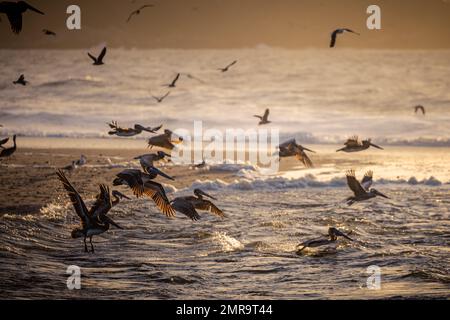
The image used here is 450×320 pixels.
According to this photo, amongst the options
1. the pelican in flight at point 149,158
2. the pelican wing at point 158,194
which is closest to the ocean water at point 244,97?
the pelican in flight at point 149,158

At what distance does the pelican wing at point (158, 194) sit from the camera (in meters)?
12.0

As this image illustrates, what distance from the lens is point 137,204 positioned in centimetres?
1591

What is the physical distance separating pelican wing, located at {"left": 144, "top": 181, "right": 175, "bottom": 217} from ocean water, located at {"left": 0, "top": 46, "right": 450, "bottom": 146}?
1888cm

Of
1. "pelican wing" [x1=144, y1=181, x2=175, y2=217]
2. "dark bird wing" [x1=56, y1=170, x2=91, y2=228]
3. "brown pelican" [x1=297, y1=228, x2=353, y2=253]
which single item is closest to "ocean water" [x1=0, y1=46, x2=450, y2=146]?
"brown pelican" [x1=297, y1=228, x2=353, y2=253]

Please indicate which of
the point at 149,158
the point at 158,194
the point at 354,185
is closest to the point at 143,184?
the point at 158,194

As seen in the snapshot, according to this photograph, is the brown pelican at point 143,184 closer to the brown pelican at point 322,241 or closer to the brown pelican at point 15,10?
the brown pelican at point 322,241

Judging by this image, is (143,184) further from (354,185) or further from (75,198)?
(354,185)

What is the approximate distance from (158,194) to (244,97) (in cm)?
4028

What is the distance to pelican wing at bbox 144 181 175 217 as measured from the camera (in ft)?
39.4

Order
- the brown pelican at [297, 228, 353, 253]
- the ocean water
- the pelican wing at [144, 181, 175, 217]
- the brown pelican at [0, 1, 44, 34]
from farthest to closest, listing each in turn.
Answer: the ocean water → the brown pelican at [0, 1, 44, 34] → the pelican wing at [144, 181, 175, 217] → the brown pelican at [297, 228, 353, 253]

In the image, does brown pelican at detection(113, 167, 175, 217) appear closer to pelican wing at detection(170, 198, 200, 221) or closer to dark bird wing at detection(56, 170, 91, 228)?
pelican wing at detection(170, 198, 200, 221)

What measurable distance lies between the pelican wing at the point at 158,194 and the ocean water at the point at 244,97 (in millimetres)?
18885

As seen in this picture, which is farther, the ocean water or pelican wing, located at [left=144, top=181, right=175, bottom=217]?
the ocean water
